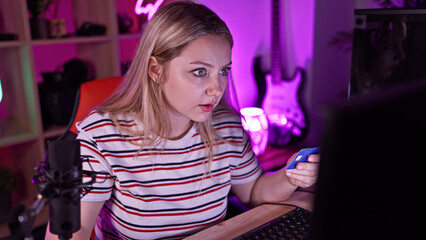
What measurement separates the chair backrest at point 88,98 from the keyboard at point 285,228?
2.12 feet

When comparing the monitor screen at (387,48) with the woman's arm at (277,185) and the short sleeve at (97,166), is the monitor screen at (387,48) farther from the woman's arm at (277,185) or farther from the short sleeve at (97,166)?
the short sleeve at (97,166)

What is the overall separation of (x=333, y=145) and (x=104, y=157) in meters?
0.80

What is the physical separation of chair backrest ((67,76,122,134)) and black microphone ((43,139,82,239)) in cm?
73

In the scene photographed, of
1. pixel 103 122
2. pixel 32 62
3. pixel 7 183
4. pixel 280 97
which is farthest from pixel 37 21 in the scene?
pixel 280 97

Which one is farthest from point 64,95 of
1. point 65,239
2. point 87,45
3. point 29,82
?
point 65,239

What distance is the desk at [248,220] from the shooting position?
3.09 feet

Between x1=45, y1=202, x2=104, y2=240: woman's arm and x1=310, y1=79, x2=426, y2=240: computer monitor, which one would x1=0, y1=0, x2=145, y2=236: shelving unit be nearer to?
x1=45, y1=202, x2=104, y2=240: woman's arm

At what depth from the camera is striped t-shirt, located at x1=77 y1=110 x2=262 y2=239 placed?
1.02 m

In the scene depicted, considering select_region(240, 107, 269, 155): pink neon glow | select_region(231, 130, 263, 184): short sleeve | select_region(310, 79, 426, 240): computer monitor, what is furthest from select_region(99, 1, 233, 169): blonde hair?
select_region(240, 107, 269, 155): pink neon glow

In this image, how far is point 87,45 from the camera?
2475 millimetres

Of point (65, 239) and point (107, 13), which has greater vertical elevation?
point (107, 13)

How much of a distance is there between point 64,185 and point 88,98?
0.77 m

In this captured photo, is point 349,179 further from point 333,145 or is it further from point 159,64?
point 159,64

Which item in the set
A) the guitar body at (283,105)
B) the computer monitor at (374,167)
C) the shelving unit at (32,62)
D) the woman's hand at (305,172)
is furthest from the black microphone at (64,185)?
the guitar body at (283,105)
